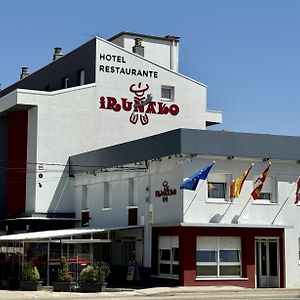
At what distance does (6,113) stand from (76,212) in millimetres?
9091

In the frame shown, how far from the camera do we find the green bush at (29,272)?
106 ft

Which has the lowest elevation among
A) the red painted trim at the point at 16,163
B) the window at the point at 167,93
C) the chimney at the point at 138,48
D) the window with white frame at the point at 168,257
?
the window with white frame at the point at 168,257

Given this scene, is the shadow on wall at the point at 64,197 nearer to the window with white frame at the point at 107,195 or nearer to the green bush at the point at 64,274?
the window with white frame at the point at 107,195

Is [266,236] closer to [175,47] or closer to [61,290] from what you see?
[61,290]

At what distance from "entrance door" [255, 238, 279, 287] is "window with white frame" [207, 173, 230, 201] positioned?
9.24 ft

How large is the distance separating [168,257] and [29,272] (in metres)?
6.61

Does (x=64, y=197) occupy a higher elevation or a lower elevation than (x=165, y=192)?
higher

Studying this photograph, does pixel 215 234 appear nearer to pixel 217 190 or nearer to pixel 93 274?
pixel 217 190

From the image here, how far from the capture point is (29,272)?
32.4 meters

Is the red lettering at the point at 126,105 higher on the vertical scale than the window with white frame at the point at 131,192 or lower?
higher

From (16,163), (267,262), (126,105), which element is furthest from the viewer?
(126,105)

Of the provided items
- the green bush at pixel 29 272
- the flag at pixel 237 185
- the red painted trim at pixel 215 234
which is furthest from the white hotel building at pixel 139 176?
the green bush at pixel 29 272

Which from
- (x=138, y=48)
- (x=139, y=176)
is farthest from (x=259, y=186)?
(x=138, y=48)

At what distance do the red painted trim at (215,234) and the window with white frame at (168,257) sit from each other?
1.04 ft
